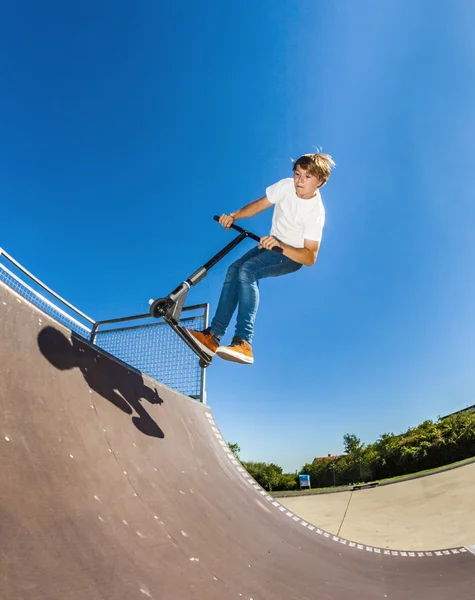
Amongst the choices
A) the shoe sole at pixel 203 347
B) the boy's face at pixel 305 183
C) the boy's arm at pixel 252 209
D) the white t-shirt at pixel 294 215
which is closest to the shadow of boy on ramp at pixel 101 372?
the shoe sole at pixel 203 347

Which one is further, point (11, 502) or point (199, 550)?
point (199, 550)

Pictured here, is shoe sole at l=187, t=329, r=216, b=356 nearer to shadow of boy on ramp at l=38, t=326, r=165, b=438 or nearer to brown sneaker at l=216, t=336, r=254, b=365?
brown sneaker at l=216, t=336, r=254, b=365

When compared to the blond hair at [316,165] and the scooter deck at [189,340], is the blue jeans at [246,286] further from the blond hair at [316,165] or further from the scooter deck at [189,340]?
the blond hair at [316,165]

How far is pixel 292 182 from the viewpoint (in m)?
3.60

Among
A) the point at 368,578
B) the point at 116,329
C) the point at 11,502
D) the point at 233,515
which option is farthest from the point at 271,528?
the point at 116,329

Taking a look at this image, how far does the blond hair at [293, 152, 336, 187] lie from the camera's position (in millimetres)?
3352

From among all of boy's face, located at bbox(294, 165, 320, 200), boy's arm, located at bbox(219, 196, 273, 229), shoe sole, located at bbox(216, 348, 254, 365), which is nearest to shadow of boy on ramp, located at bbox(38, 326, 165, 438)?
shoe sole, located at bbox(216, 348, 254, 365)

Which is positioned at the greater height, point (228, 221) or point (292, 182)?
point (292, 182)

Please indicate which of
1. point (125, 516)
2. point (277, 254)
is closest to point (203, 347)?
point (277, 254)

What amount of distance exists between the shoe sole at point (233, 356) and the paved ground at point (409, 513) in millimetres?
4062

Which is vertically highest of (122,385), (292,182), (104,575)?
(292,182)

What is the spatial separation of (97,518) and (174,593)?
0.47m

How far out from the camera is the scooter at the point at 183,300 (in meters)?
3.10

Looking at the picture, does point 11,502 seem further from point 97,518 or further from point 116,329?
point 116,329
